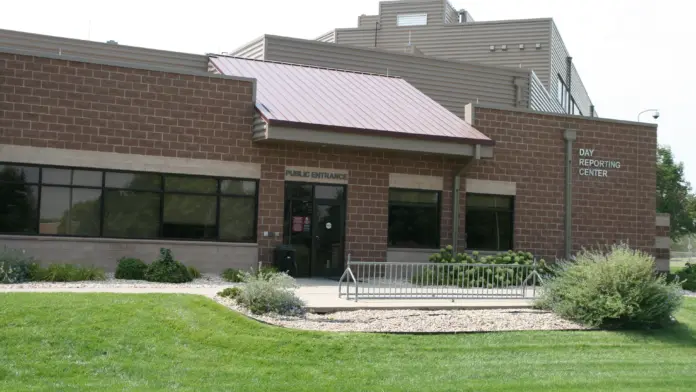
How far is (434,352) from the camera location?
12.6 m

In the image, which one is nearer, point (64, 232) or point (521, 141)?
point (64, 232)

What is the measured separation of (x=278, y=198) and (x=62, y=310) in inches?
380

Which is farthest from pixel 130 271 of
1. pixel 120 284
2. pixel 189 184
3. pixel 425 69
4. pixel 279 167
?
pixel 425 69

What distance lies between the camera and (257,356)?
11609 millimetres

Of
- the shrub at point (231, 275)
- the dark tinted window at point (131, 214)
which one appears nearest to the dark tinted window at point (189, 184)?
the dark tinted window at point (131, 214)

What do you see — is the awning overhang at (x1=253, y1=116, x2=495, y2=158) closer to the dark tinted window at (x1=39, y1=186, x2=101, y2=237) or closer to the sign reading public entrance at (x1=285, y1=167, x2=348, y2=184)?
the sign reading public entrance at (x1=285, y1=167, x2=348, y2=184)

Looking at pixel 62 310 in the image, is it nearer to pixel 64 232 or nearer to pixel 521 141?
pixel 64 232

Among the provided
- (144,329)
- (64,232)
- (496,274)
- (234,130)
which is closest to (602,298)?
(496,274)

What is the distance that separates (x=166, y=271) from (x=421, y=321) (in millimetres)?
6814

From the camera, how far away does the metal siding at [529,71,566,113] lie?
32688 millimetres

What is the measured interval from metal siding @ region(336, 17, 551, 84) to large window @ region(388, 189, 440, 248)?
54.2ft

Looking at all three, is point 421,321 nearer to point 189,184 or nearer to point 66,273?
point 66,273

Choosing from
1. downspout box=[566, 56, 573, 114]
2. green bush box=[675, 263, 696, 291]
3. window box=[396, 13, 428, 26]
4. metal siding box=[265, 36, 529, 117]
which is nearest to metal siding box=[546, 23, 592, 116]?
downspout box=[566, 56, 573, 114]

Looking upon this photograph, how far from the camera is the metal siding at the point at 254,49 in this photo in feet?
93.8
